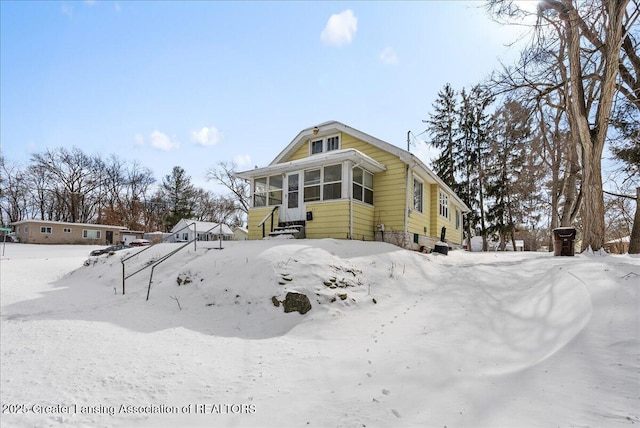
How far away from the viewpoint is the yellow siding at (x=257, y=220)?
42.2ft

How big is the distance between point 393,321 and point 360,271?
1.97 m

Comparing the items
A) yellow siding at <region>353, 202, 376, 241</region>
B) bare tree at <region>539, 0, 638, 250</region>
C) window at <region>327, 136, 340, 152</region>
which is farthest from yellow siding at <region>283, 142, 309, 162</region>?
bare tree at <region>539, 0, 638, 250</region>

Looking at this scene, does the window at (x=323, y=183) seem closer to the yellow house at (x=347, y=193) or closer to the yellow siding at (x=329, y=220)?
the yellow house at (x=347, y=193)

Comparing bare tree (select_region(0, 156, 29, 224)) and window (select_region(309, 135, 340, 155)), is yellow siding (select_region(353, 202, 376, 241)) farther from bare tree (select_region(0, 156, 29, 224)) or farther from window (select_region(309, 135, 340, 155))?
bare tree (select_region(0, 156, 29, 224))

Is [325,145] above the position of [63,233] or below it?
above

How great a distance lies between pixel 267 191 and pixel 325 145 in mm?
3764

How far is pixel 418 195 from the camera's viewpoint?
44.7ft

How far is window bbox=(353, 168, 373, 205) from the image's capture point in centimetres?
1137

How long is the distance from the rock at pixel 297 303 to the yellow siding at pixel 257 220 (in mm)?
7123

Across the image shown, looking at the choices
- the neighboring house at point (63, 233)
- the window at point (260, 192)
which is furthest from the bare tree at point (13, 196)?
the window at point (260, 192)

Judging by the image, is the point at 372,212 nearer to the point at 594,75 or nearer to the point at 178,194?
the point at 594,75

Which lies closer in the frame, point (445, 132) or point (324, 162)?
point (324, 162)

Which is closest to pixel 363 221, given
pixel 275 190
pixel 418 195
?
pixel 418 195

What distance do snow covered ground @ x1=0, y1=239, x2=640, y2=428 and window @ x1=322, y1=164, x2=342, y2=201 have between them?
4.12m
